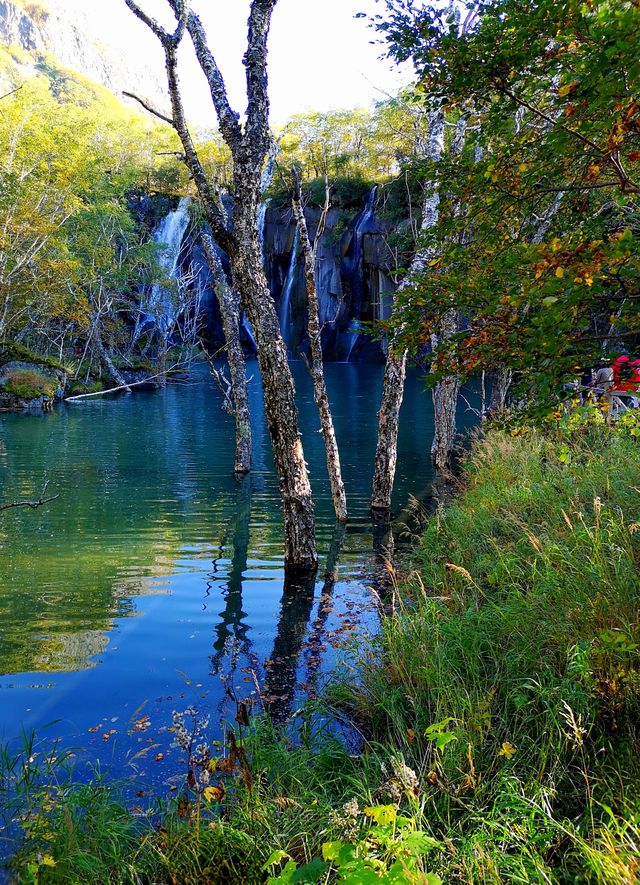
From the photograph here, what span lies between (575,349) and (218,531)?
8.08 m

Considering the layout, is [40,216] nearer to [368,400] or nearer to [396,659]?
[368,400]

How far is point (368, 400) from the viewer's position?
99.0 feet

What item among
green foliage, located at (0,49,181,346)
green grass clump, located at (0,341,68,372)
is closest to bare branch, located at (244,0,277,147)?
green foliage, located at (0,49,181,346)

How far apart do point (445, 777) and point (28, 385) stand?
30409mm

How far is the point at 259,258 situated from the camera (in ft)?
25.8

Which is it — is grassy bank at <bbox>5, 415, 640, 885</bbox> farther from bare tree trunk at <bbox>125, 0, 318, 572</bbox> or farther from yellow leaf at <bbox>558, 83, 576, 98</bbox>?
bare tree trunk at <bbox>125, 0, 318, 572</bbox>

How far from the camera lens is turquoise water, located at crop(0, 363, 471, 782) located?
205 inches

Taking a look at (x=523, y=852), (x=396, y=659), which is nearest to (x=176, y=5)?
(x=396, y=659)

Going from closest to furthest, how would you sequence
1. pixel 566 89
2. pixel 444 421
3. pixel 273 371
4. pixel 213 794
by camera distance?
pixel 566 89
pixel 213 794
pixel 273 371
pixel 444 421

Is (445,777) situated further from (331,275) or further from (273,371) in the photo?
(331,275)

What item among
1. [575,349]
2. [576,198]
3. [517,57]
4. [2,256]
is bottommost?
[575,349]

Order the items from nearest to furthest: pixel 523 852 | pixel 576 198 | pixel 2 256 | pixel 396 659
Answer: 1. pixel 523 852
2. pixel 576 198
3. pixel 396 659
4. pixel 2 256

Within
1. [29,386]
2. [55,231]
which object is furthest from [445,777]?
[55,231]

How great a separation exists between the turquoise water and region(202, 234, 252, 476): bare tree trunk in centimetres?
70
